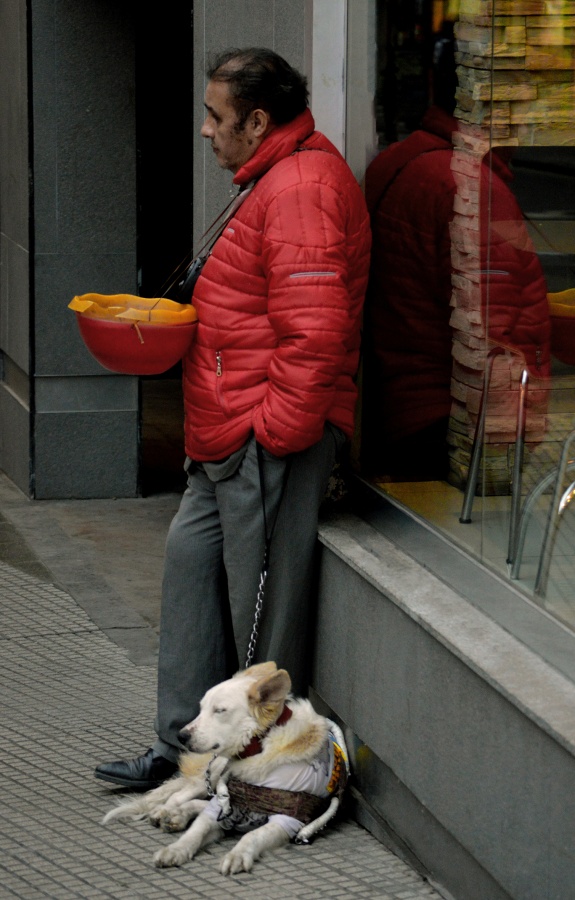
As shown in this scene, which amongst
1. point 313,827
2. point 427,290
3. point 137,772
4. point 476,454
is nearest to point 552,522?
point 476,454

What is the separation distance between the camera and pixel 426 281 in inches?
189

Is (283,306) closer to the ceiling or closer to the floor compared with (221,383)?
closer to the ceiling

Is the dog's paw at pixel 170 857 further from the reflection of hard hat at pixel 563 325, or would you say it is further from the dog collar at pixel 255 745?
the reflection of hard hat at pixel 563 325

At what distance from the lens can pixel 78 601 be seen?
22.8 ft

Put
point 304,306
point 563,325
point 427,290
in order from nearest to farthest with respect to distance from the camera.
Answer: point 563,325 < point 304,306 < point 427,290

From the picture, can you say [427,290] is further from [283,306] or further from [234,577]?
[234,577]

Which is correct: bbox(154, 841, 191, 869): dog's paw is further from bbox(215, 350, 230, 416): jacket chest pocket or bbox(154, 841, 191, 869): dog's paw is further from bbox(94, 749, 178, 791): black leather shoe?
bbox(215, 350, 230, 416): jacket chest pocket

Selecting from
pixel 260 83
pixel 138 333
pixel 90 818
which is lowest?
pixel 90 818

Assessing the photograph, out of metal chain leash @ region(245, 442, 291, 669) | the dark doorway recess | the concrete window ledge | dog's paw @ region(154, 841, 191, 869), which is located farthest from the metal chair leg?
the dark doorway recess

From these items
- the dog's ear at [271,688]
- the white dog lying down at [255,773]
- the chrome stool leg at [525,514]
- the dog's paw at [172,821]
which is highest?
the chrome stool leg at [525,514]

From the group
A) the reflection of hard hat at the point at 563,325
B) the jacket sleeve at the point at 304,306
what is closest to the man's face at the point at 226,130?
the jacket sleeve at the point at 304,306

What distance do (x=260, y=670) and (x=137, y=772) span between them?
729 mm

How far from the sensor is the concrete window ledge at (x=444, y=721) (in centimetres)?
349

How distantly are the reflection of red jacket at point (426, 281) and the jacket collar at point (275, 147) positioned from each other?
1.32 feet
